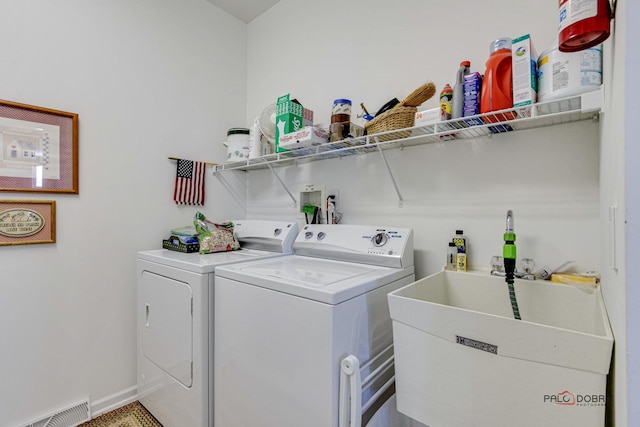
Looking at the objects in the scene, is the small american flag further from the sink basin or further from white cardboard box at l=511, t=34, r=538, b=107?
white cardboard box at l=511, t=34, r=538, b=107

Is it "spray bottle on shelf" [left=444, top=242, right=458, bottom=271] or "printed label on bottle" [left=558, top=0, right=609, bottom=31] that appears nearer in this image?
"printed label on bottle" [left=558, top=0, right=609, bottom=31]

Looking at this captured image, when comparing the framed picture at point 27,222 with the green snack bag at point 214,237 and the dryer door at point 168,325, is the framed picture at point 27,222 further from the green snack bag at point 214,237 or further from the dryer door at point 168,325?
the green snack bag at point 214,237

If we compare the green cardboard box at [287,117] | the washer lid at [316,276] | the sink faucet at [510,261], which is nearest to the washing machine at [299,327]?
the washer lid at [316,276]

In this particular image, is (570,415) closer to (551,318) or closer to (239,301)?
(551,318)

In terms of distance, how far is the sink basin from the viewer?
0.75m

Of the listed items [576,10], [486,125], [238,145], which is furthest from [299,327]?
[238,145]

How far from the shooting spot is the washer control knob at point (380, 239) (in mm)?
1575

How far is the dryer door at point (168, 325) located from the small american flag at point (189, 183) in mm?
648

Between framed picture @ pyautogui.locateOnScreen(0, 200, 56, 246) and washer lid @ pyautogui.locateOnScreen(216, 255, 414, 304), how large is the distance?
3.73 feet

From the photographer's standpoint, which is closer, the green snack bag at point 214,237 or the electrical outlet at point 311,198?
the green snack bag at point 214,237

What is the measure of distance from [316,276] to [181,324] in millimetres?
819

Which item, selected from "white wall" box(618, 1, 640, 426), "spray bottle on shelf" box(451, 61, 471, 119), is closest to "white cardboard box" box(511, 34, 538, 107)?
"spray bottle on shelf" box(451, 61, 471, 119)

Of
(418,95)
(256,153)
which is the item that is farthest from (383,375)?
(256,153)

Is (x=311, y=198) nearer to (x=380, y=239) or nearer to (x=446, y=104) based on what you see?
(x=380, y=239)
